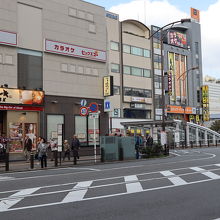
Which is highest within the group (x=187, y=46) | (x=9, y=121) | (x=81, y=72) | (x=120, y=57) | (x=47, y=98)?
(x=187, y=46)

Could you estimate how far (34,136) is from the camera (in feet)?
82.6

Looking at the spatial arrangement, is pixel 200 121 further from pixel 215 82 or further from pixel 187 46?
pixel 215 82

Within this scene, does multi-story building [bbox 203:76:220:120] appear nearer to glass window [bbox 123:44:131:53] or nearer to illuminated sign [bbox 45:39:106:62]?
glass window [bbox 123:44:131:53]

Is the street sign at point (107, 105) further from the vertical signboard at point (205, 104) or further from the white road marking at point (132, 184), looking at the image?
the vertical signboard at point (205, 104)

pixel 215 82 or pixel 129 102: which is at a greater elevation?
pixel 215 82

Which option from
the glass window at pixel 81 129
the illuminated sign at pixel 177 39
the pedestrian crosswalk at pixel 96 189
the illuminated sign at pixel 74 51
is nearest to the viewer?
the pedestrian crosswalk at pixel 96 189

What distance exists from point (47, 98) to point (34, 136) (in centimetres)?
283

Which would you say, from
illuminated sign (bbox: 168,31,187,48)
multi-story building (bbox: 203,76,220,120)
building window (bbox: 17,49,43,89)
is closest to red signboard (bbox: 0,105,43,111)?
building window (bbox: 17,49,43,89)

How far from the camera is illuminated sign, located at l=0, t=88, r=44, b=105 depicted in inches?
907

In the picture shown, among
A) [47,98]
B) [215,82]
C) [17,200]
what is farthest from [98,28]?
[215,82]

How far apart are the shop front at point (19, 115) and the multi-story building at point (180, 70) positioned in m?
36.3

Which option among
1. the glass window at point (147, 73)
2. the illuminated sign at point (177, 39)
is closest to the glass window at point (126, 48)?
the glass window at point (147, 73)

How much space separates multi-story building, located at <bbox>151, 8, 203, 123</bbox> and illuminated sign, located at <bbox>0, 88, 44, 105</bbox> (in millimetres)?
36318

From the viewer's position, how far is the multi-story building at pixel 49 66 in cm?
2400
